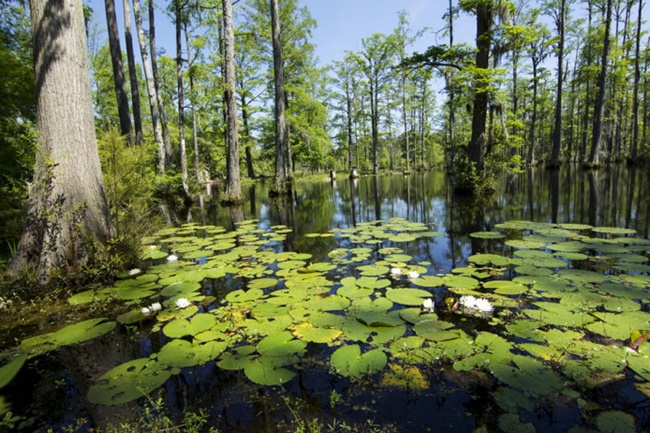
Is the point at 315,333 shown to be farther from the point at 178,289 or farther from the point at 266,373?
the point at 178,289

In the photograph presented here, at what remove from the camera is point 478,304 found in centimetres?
215

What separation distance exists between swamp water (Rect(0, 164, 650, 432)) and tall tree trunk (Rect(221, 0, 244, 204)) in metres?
6.31

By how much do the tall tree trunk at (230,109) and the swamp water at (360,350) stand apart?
248 inches

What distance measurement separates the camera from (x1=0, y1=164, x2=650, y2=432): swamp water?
1.37 m

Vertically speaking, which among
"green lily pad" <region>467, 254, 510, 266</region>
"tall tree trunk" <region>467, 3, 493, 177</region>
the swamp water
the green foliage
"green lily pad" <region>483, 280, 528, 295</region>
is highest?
"tall tree trunk" <region>467, 3, 493, 177</region>

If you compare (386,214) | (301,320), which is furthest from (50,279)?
(386,214)

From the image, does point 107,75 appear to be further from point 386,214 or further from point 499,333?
point 499,333

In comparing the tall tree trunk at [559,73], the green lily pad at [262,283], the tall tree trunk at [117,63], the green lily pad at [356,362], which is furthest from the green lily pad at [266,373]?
the tall tree trunk at [559,73]

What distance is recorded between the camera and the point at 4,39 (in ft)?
21.7

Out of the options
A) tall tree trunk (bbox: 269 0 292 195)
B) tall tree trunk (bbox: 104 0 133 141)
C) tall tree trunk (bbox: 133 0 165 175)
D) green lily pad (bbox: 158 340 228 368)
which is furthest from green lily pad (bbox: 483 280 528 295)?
tall tree trunk (bbox: 133 0 165 175)

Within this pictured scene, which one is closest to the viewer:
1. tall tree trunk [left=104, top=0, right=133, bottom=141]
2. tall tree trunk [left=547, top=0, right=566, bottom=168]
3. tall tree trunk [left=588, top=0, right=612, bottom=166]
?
tall tree trunk [left=104, top=0, right=133, bottom=141]

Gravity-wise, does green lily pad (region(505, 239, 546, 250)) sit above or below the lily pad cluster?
above

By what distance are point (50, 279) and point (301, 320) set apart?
265 cm

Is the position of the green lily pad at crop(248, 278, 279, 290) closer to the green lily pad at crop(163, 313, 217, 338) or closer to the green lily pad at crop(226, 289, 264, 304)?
the green lily pad at crop(226, 289, 264, 304)
